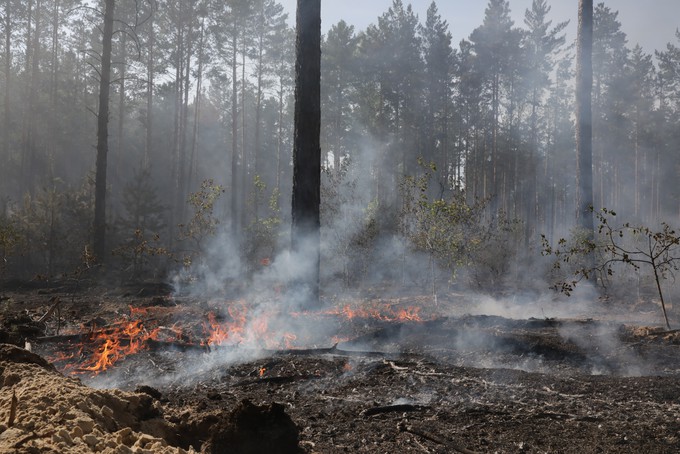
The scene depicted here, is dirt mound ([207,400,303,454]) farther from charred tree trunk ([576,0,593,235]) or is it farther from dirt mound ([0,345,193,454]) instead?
charred tree trunk ([576,0,593,235])

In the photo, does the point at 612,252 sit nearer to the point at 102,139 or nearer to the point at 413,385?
the point at 413,385

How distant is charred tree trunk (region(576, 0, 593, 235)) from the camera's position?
51.5ft

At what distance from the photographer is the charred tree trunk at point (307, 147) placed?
35.5 ft

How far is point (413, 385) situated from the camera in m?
5.85

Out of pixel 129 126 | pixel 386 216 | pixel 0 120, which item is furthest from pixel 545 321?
pixel 129 126

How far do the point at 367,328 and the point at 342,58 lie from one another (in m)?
32.7

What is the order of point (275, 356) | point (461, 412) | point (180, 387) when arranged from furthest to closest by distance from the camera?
point (275, 356), point (180, 387), point (461, 412)

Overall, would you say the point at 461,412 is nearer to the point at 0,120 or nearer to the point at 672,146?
the point at 0,120

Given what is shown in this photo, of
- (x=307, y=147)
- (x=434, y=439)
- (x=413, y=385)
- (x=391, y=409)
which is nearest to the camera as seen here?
(x=434, y=439)

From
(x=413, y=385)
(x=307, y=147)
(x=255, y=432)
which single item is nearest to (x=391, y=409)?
(x=413, y=385)

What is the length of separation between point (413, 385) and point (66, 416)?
4132mm

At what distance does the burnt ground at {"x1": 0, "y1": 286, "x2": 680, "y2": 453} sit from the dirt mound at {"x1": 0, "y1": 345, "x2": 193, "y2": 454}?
152 mm

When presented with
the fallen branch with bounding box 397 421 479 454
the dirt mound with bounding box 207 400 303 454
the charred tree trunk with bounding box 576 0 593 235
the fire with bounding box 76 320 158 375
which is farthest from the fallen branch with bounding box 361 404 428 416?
the charred tree trunk with bounding box 576 0 593 235

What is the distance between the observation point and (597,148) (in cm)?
4681
